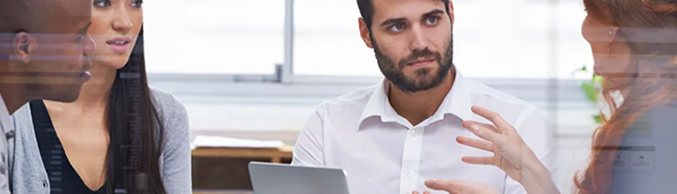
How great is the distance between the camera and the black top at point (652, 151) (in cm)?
189

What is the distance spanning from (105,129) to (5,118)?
21 centimetres

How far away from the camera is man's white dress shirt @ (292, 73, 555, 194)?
1885mm

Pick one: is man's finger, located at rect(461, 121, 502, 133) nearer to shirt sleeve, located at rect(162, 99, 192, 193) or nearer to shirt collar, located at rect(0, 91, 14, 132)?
shirt sleeve, located at rect(162, 99, 192, 193)

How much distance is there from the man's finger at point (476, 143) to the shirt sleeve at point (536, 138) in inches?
3.0

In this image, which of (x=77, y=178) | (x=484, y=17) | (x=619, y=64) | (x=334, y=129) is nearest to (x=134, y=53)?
(x=77, y=178)

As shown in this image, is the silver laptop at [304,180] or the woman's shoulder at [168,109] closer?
the silver laptop at [304,180]

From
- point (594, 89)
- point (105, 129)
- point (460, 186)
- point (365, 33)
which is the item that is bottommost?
point (460, 186)

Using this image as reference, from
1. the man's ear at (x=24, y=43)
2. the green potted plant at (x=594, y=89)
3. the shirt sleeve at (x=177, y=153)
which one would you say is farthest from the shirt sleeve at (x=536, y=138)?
the man's ear at (x=24, y=43)

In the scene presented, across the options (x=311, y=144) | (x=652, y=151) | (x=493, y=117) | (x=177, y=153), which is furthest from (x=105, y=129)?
(x=652, y=151)

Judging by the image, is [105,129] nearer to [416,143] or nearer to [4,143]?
[4,143]

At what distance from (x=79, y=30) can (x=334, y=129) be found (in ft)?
2.02

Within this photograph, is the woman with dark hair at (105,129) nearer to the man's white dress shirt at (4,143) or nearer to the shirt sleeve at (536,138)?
the man's white dress shirt at (4,143)

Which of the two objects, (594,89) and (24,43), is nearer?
(24,43)

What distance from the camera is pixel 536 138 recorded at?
1.89 m
